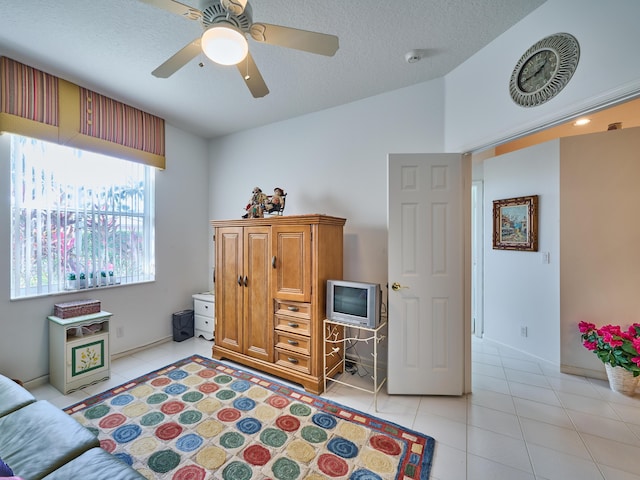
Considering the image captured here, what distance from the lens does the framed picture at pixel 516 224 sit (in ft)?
10.2

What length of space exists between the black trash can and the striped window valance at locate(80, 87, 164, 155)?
205 cm

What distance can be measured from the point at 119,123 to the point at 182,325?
8.07ft

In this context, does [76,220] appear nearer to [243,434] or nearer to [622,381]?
[243,434]

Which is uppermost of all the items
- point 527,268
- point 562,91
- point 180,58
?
point 180,58

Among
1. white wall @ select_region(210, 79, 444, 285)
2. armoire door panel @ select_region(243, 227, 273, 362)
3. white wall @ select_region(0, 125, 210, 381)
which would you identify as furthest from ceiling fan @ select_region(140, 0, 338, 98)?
white wall @ select_region(0, 125, 210, 381)

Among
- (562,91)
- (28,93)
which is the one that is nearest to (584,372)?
(562,91)

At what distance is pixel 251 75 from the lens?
62.4 inches

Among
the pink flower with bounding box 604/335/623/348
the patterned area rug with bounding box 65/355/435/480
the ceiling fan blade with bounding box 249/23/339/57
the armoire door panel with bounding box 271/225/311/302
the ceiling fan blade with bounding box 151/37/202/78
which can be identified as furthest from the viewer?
the armoire door panel with bounding box 271/225/311/302

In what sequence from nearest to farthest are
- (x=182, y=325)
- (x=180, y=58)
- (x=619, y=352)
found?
1. (x=180, y=58)
2. (x=619, y=352)
3. (x=182, y=325)

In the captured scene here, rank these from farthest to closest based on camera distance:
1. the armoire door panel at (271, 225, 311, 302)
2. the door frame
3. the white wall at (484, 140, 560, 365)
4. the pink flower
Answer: the door frame → the white wall at (484, 140, 560, 365) → the armoire door panel at (271, 225, 311, 302) → the pink flower

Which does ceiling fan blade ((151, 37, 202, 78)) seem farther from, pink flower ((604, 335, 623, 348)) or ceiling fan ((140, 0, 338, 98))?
pink flower ((604, 335, 623, 348))

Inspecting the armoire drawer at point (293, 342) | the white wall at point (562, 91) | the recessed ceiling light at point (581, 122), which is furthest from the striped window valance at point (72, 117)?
the recessed ceiling light at point (581, 122)

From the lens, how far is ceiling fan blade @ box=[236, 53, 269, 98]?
1534 mm

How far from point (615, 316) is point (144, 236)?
16.7ft
